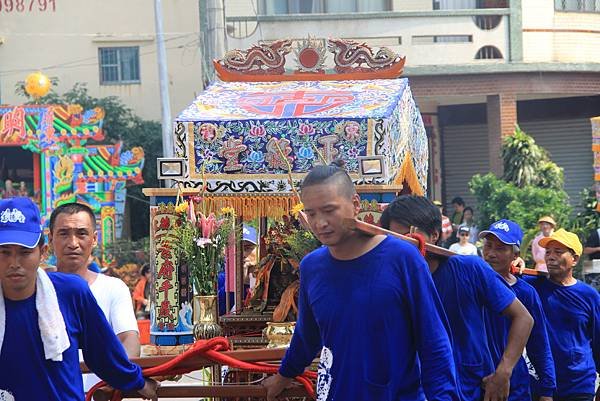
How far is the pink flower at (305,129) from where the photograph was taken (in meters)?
9.77

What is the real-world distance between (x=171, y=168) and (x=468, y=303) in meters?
4.02

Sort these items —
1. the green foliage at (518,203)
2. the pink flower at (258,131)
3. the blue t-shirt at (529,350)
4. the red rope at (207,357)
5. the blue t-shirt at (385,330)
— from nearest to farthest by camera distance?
the blue t-shirt at (385,330), the red rope at (207,357), the blue t-shirt at (529,350), the pink flower at (258,131), the green foliage at (518,203)

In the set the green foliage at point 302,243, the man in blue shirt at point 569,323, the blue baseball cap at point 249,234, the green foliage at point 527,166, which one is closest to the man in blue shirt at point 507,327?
the man in blue shirt at point 569,323

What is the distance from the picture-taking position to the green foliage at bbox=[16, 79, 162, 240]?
3162 centimetres

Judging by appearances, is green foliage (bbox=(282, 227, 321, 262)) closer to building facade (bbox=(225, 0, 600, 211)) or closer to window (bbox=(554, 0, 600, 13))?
building facade (bbox=(225, 0, 600, 211))

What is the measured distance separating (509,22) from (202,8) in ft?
24.6

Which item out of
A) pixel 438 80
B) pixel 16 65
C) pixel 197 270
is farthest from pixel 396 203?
A: pixel 16 65

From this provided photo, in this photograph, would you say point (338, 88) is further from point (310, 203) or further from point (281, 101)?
point (310, 203)

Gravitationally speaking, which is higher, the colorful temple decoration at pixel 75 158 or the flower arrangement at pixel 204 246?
the colorful temple decoration at pixel 75 158

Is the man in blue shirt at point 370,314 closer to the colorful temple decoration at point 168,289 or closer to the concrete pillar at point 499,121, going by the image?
the colorful temple decoration at point 168,289

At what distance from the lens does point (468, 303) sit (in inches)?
243

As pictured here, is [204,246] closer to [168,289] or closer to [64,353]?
[168,289]

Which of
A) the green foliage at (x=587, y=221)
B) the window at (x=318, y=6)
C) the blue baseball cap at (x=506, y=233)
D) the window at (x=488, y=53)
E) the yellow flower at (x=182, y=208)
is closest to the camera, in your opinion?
the blue baseball cap at (x=506, y=233)

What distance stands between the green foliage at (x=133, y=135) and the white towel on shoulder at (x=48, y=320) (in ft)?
87.3
